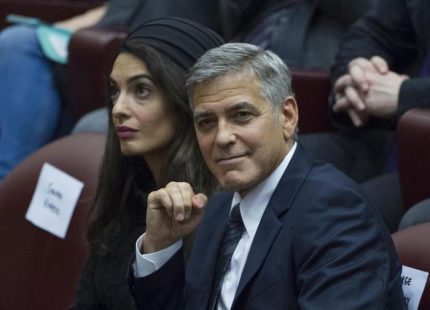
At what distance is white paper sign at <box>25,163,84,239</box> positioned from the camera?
7.36ft

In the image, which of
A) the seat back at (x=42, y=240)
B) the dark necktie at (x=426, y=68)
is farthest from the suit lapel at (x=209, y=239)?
the dark necktie at (x=426, y=68)

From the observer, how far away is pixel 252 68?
1.49 metres

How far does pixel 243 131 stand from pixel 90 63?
4.56 feet

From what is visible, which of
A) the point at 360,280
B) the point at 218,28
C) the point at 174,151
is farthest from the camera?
the point at 218,28

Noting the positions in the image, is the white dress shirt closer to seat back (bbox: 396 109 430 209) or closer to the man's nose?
the man's nose

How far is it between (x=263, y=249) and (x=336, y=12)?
121 centimetres

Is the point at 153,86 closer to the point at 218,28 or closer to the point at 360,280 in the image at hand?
the point at 360,280

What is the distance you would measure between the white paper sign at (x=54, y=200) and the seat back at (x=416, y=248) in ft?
2.66

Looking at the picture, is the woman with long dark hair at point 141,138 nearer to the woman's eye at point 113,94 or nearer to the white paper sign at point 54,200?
the woman's eye at point 113,94

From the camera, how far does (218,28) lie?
9.50 ft

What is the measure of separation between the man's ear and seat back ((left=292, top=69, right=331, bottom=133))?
868mm

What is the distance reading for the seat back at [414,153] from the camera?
1931mm

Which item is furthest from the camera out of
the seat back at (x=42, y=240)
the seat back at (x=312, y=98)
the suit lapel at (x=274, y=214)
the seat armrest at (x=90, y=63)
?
the seat armrest at (x=90, y=63)

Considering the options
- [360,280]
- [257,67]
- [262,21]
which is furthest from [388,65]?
[360,280]
